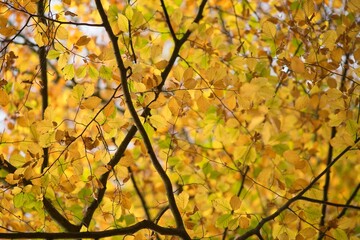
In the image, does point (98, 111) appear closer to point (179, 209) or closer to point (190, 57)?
point (179, 209)

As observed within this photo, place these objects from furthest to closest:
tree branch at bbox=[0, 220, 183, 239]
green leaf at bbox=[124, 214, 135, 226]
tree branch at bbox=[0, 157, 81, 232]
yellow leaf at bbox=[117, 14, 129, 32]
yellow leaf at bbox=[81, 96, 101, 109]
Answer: green leaf at bbox=[124, 214, 135, 226]
tree branch at bbox=[0, 157, 81, 232]
yellow leaf at bbox=[117, 14, 129, 32]
yellow leaf at bbox=[81, 96, 101, 109]
tree branch at bbox=[0, 220, 183, 239]

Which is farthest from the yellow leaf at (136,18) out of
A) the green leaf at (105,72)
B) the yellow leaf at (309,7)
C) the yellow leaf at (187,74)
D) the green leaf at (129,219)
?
the green leaf at (129,219)

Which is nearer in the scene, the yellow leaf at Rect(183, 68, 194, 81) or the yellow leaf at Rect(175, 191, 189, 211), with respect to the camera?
the yellow leaf at Rect(183, 68, 194, 81)

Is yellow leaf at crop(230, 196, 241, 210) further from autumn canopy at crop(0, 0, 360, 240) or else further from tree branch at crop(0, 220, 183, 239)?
tree branch at crop(0, 220, 183, 239)

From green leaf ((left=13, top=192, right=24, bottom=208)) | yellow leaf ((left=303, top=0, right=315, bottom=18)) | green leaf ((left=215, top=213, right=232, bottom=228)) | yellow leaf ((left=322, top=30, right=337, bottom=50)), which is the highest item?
yellow leaf ((left=303, top=0, right=315, bottom=18))

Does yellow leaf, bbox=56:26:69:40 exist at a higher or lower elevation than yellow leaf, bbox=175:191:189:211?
higher

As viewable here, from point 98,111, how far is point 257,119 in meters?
0.88

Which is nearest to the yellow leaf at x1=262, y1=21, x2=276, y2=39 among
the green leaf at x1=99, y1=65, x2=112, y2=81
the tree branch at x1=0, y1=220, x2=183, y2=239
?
the green leaf at x1=99, y1=65, x2=112, y2=81

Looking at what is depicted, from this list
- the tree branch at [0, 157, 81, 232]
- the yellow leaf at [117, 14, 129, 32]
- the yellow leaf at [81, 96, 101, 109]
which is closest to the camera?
the yellow leaf at [81, 96, 101, 109]

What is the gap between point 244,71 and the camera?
2.99 m

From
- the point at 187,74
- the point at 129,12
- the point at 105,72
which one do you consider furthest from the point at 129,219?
the point at 129,12

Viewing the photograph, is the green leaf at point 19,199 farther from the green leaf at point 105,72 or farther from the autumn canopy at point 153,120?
the green leaf at point 105,72

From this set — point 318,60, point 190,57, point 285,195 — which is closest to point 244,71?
point 190,57

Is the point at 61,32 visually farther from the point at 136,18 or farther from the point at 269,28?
the point at 269,28
